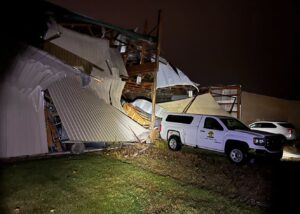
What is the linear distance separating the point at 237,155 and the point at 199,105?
7.96m

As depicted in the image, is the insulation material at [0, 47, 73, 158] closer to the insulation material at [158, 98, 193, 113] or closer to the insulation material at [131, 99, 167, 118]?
the insulation material at [131, 99, 167, 118]

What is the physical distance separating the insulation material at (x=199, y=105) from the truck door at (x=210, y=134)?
5509mm

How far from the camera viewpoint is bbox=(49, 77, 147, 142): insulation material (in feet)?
33.5

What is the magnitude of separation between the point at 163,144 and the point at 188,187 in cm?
781

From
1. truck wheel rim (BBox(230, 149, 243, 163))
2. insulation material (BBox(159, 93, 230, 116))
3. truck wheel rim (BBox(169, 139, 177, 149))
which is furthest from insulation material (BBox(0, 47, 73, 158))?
insulation material (BBox(159, 93, 230, 116))

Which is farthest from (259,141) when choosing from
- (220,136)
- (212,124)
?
(212,124)

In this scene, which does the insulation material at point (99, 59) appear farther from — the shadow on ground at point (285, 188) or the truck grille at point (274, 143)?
the shadow on ground at point (285, 188)

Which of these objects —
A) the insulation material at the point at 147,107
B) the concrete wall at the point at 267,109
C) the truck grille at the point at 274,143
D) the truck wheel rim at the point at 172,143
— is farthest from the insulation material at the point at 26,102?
the concrete wall at the point at 267,109

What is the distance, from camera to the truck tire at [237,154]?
1100 cm

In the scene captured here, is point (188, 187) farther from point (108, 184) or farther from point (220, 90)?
point (220, 90)

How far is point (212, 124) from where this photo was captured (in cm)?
1270

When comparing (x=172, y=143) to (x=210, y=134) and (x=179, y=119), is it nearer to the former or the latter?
(x=179, y=119)

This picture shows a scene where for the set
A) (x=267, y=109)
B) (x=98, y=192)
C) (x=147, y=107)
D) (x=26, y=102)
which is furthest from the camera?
(x=267, y=109)

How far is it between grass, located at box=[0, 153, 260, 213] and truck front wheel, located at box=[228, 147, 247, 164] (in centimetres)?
381
